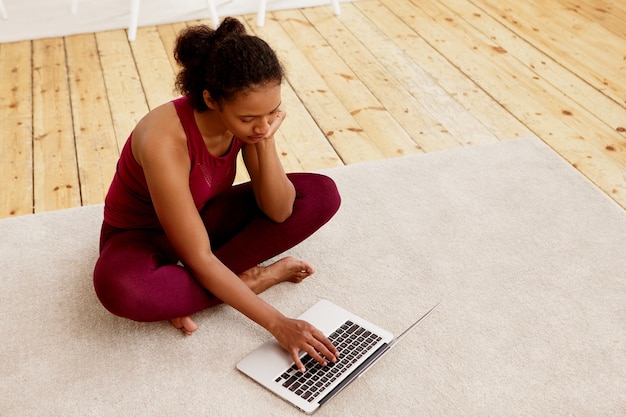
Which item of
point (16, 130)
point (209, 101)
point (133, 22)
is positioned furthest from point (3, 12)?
point (209, 101)

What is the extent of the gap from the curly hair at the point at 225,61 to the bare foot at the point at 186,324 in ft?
1.65

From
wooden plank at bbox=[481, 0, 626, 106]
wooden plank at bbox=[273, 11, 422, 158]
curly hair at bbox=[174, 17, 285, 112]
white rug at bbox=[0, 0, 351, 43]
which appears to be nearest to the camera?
curly hair at bbox=[174, 17, 285, 112]

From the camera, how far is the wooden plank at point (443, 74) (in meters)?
2.53

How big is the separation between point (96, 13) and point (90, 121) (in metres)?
1.05

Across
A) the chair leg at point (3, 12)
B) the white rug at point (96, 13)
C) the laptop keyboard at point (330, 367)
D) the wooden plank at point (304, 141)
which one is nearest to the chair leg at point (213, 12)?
the white rug at point (96, 13)

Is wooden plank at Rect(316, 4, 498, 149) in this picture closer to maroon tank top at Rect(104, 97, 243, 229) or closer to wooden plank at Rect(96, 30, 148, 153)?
wooden plank at Rect(96, 30, 148, 153)

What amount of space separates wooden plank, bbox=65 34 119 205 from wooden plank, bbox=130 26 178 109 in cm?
→ 15

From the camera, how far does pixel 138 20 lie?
11.0 ft

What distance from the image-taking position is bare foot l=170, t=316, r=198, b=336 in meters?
1.65

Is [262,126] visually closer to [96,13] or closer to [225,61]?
[225,61]

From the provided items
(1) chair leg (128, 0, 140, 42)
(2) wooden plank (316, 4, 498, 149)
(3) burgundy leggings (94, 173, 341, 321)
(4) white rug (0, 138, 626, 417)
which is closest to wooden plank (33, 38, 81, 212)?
(4) white rug (0, 138, 626, 417)

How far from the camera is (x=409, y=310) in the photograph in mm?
1731

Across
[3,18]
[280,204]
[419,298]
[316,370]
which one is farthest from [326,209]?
[3,18]

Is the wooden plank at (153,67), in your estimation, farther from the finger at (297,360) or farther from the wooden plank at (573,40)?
the wooden plank at (573,40)
